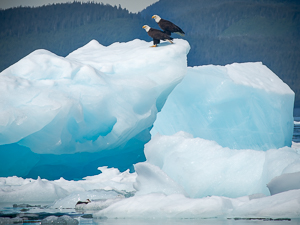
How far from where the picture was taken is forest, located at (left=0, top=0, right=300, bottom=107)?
109ft

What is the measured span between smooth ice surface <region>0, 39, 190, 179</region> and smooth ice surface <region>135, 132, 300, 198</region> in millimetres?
2565

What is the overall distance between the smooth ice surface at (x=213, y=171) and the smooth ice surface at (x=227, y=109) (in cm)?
385

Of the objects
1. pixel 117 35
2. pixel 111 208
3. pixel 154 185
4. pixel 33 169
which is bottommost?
pixel 111 208

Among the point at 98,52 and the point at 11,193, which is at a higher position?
the point at 98,52

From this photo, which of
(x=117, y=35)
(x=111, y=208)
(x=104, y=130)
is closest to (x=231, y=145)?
(x=104, y=130)

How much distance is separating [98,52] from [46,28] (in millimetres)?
26740

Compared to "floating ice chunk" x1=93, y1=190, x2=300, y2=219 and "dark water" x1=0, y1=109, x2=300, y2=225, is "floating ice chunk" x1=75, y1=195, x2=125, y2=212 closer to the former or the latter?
"dark water" x1=0, y1=109, x2=300, y2=225

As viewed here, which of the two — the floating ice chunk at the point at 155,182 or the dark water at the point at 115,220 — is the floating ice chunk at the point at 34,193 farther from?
the floating ice chunk at the point at 155,182

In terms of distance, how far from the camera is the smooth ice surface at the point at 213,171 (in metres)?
4.47

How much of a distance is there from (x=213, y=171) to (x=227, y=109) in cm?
437

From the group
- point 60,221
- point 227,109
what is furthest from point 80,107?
point 60,221

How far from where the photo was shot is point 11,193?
16.4ft

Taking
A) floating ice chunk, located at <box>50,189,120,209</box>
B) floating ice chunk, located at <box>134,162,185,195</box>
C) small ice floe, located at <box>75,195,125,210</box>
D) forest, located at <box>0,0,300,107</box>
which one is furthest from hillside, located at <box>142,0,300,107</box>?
small ice floe, located at <box>75,195,125,210</box>

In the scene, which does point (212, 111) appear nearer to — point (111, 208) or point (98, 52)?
point (98, 52)
